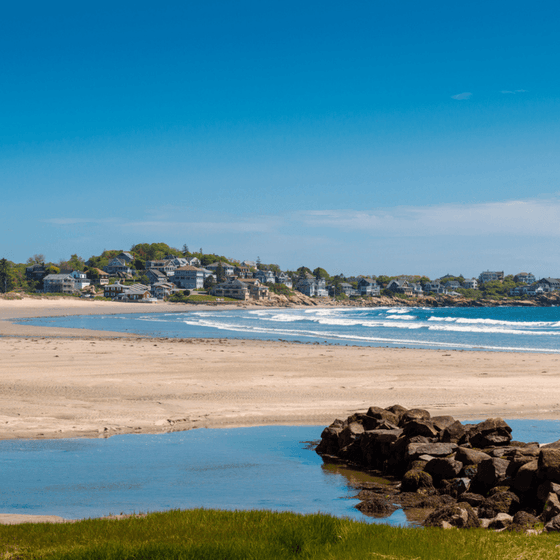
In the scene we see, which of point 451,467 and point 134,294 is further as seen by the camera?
point 134,294

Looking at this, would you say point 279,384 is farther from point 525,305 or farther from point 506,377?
point 525,305

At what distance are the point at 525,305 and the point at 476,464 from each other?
177 metres

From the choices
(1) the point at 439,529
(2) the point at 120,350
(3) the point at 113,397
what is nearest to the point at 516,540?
(1) the point at 439,529

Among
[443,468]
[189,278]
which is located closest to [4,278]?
[189,278]

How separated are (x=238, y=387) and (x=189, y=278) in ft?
525

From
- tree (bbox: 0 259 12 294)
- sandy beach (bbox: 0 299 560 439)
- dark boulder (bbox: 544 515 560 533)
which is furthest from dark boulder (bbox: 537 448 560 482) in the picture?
tree (bbox: 0 259 12 294)

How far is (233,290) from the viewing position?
164750mm

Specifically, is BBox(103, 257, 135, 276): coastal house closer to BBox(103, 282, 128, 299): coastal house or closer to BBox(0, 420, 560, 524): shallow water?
BBox(103, 282, 128, 299): coastal house

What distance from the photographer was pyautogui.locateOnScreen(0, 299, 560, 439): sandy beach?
49.0ft

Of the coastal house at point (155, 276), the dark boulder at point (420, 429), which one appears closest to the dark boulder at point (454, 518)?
the dark boulder at point (420, 429)

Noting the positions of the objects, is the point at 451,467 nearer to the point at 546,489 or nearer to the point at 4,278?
the point at 546,489

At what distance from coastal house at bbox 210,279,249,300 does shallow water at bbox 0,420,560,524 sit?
149 meters

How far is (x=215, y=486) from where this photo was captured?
33.0 feet

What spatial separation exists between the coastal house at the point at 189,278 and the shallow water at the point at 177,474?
537ft
